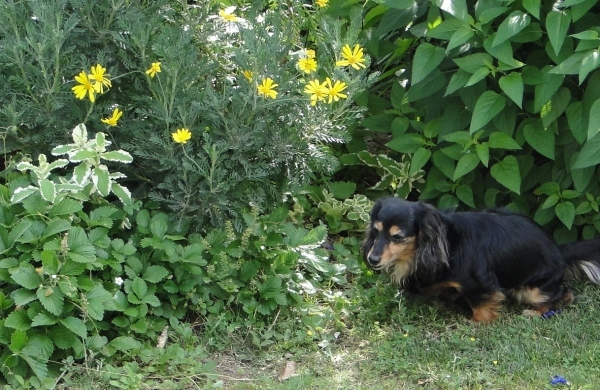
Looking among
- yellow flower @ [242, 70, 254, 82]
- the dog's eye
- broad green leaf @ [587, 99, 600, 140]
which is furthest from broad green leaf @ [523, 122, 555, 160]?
yellow flower @ [242, 70, 254, 82]

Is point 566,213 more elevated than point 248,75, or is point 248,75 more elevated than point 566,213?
point 248,75

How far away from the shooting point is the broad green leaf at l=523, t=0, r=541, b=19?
4.43 metres

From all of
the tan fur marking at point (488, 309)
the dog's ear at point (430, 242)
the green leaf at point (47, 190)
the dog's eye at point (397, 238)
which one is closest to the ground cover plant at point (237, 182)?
the green leaf at point (47, 190)

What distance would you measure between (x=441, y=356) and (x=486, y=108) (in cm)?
150

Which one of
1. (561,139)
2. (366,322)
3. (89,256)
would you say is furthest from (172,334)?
(561,139)

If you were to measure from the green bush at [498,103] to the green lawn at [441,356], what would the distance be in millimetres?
771

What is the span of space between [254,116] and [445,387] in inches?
72.3

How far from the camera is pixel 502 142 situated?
486 cm

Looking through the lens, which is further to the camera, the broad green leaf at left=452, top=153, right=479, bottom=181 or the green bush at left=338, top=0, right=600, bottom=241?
the broad green leaf at left=452, top=153, right=479, bottom=181

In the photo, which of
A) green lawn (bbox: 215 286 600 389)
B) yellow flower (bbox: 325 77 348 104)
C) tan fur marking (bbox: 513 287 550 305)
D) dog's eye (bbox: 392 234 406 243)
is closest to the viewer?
green lawn (bbox: 215 286 600 389)

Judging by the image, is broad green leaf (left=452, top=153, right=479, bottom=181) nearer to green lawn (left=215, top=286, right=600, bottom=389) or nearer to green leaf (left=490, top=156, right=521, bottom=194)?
green leaf (left=490, top=156, right=521, bottom=194)

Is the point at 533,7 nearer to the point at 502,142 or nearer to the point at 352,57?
the point at 502,142

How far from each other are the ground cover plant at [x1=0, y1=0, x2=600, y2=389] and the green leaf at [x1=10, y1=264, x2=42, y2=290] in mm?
15

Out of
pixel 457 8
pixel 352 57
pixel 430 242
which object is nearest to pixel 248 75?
pixel 352 57
